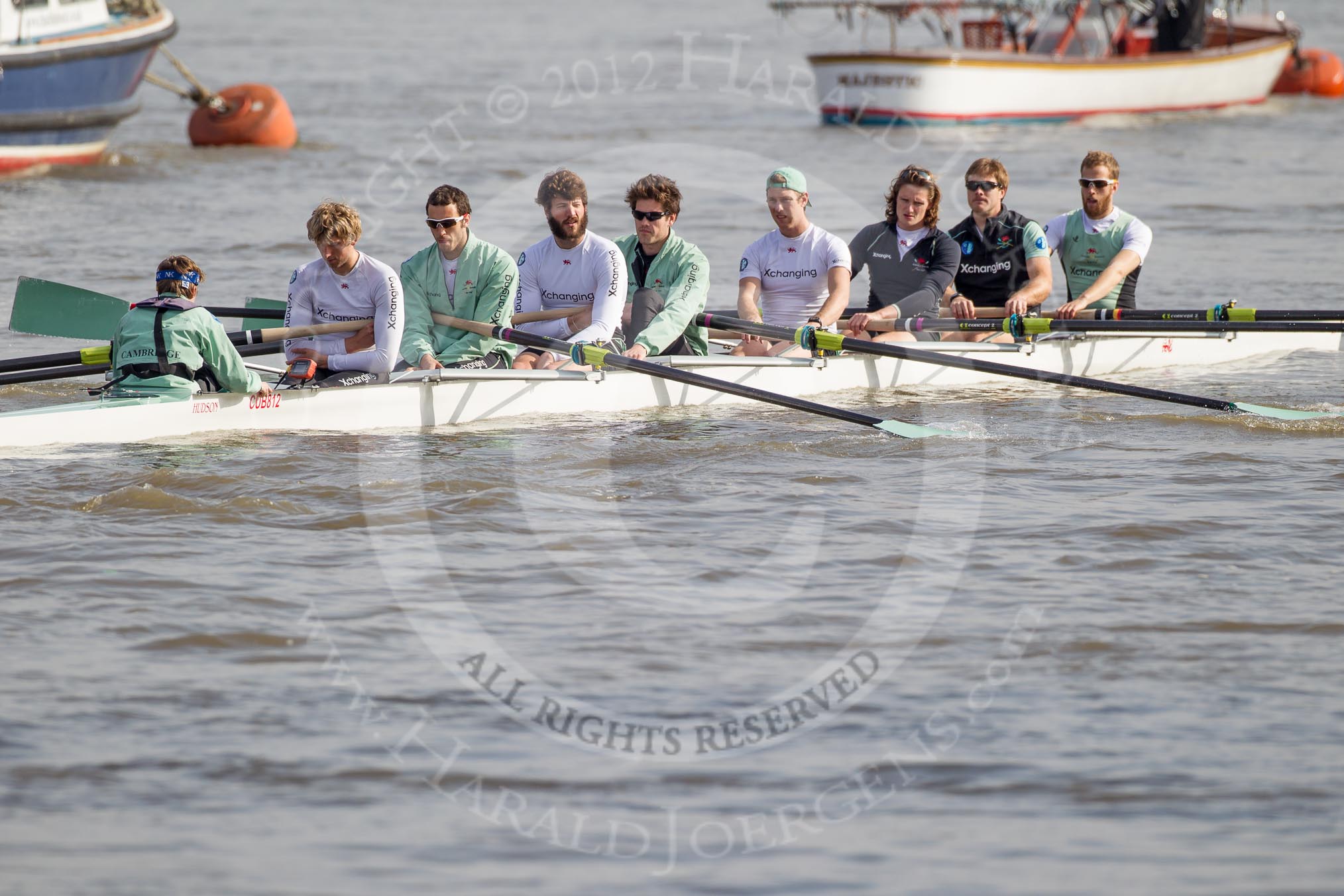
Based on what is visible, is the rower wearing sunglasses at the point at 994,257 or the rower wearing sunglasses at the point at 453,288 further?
the rower wearing sunglasses at the point at 994,257

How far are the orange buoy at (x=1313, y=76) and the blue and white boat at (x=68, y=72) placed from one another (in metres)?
22.4

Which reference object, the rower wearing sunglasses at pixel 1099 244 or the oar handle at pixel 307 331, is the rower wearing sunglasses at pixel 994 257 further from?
the oar handle at pixel 307 331

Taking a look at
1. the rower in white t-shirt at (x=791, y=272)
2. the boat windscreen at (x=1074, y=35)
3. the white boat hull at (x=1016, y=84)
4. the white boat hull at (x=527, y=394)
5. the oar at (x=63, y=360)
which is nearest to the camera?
the white boat hull at (x=527, y=394)

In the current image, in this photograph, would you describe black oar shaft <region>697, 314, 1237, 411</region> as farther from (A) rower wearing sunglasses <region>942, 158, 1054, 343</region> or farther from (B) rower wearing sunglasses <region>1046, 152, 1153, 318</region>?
(B) rower wearing sunglasses <region>1046, 152, 1153, 318</region>

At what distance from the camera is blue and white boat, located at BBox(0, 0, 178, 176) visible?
770 inches

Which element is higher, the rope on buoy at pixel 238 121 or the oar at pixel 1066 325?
the rope on buoy at pixel 238 121

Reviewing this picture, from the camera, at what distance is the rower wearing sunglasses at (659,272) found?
930 cm

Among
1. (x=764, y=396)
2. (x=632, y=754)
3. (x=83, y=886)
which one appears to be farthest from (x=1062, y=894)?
(x=764, y=396)

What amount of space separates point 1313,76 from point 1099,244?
24815mm

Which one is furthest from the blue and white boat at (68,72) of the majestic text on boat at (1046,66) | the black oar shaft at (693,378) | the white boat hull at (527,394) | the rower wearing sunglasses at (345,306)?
the black oar shaft at (693,378)

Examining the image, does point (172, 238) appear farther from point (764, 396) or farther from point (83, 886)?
point (83, 886)

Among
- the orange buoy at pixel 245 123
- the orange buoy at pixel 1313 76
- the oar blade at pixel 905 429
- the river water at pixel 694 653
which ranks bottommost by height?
the river water at pixel 694 653

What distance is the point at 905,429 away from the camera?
8.89 m

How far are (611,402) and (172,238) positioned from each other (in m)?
9.81
